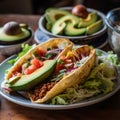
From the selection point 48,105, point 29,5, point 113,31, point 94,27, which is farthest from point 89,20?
point 29,5

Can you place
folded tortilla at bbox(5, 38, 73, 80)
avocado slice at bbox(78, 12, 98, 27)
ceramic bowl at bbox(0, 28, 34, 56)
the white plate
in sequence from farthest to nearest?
avocado slice at bbox(78, 12, 98, 27), ceramic bowl at bbox(0, 28, 34, 56), folded tortilla at bbox(5, 38, 73, 80), the white plate

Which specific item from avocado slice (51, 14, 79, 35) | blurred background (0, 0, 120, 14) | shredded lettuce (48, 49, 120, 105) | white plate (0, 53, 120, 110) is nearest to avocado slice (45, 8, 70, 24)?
avocado slice (51, 14, 79, 35)

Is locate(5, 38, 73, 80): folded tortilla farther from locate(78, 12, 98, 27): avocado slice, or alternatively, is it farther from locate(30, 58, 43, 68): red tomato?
locate(78, 12, 98, 27): avocado slice

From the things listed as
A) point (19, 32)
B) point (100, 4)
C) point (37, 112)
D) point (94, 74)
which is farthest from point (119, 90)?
point (100, 4)

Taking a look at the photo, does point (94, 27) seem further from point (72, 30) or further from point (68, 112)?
point (68, 112)

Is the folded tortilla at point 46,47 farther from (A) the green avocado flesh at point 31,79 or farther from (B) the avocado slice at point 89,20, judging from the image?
(B) the avocado slice at point 89,20

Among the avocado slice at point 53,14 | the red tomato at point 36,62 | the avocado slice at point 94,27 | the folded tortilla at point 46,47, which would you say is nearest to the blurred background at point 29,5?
the avocado slice at point 53,14

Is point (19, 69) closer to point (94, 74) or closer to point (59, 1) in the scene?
point (94, 74)
